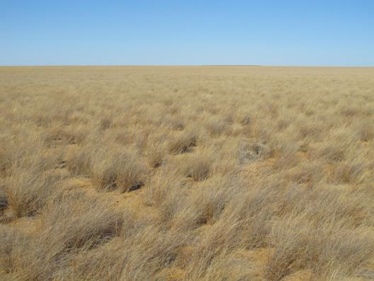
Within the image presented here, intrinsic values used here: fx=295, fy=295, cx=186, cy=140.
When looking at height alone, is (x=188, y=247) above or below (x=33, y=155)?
below

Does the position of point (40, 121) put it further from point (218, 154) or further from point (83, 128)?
point (218, 154)

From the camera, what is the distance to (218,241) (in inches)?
92.6

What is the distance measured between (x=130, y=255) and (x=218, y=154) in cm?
273

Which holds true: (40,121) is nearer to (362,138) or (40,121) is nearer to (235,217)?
(235,217)

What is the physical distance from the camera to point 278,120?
24.6 feet

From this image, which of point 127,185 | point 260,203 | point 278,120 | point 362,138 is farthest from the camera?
point 278,120

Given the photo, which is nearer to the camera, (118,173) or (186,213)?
(186,213)

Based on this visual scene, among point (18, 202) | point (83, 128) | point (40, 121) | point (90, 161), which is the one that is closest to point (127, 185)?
point (90, 161)

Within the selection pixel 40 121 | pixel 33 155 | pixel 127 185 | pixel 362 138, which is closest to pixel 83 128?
pixel 40 121

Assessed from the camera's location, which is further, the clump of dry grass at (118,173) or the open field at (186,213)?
the clump of dry grass at (118,173)

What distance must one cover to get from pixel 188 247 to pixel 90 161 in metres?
2.40

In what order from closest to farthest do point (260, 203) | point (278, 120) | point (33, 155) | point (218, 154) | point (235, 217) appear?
1. point (235, 217)
2. point (260, 203)
3. point (33, 155)
4. point (218, 154)
5. point (278, 120)

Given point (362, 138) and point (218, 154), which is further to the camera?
point (362, 138)

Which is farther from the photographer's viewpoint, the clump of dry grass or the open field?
the clump of dry grass
